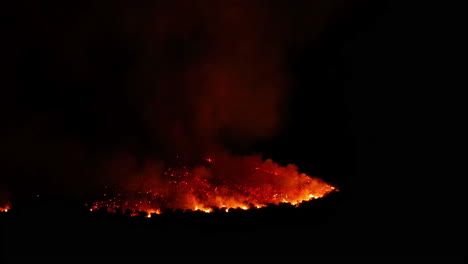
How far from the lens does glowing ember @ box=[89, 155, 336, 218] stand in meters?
6.17

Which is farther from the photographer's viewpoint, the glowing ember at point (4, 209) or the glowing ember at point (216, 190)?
the glowing ember at point (4, 209)

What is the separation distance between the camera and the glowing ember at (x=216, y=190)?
617 cm

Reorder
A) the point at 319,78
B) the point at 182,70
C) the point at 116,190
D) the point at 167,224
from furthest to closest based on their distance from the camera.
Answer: the point at 182,70, the point at 319,78, the point at 116,190, the point at 167,224

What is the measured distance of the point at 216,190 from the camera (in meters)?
6.61

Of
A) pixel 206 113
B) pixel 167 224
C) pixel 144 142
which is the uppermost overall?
pixel 206 113

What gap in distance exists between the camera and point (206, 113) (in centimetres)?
938

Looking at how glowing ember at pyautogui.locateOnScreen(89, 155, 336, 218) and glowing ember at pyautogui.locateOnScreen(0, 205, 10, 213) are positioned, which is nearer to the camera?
glowing ember at pyautogui.locateOnScreen(89, 155, 336, 218)

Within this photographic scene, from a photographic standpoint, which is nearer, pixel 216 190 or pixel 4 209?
pixel 4 209

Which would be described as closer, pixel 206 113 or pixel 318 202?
pixel 318 202

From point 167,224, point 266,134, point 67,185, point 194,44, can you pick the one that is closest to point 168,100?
point 194,44

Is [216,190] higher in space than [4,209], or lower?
higher

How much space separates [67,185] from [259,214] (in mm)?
3447

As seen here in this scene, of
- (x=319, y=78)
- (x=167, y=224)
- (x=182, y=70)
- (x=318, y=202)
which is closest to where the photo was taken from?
(x=167, y=224)

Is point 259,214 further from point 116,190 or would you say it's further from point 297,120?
point 297,120
